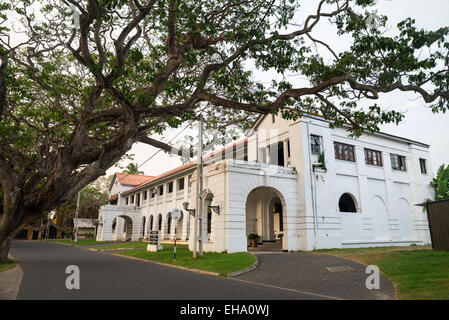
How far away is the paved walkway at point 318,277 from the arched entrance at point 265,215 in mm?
6811

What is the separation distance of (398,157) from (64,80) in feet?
75.9

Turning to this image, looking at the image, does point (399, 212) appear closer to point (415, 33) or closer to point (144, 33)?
point (415, 33)

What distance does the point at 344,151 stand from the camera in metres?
20.5

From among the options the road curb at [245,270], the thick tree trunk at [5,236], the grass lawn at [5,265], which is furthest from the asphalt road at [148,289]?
the thick tree trunk at [5,236]

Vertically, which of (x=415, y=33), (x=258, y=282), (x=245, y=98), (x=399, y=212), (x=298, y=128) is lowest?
(x=258, y=282)

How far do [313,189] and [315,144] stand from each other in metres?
3.03

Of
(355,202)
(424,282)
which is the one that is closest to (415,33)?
(424,282)

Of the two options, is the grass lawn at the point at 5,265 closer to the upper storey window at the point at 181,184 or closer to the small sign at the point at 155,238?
the small sign at the point at 155,238

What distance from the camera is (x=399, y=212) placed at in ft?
72.2

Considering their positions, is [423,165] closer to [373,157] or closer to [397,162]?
[397,162]

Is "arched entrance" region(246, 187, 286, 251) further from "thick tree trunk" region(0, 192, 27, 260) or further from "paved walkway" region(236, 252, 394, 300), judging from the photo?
"thick tree trunk" region(0, 192, 27, 260)

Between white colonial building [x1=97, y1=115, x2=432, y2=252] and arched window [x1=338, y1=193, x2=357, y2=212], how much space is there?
0.07 meters

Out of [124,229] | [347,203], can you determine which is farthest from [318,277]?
[124,229]

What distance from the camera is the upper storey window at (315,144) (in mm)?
19064
